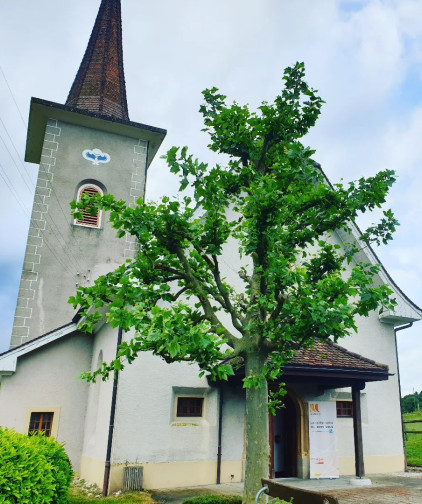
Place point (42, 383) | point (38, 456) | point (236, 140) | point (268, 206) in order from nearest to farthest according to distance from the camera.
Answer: point (38, 456) < point (268, 206) < point (236, 140) < point (42, 383)

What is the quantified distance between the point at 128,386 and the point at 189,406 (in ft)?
5.94

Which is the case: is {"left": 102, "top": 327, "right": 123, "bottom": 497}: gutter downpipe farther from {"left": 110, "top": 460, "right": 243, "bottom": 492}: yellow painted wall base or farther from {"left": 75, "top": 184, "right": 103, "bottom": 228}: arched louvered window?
{"left": 75, "top": 184, "right": 103, "bottom": 228}: arched louvered window

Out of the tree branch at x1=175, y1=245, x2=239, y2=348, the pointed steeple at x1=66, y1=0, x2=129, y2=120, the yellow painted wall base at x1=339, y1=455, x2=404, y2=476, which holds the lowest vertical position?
the yellow painted wall base at x1=339, y1=455, x2=404, y2=476

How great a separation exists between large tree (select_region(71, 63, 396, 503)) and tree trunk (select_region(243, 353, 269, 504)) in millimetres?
15

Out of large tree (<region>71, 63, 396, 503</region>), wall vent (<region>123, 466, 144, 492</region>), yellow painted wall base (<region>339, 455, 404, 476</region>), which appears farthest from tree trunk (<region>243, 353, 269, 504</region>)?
yellow painted wall base (<region>339, 455, 404, 476</region>)

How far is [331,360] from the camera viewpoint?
1197 cm

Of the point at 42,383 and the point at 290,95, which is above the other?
the point at 290,95

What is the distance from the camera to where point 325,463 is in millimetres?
12289

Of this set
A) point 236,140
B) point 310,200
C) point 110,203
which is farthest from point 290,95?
point 110,203

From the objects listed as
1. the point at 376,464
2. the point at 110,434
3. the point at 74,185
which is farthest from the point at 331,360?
the point at 74,185

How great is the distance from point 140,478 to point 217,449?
218cm

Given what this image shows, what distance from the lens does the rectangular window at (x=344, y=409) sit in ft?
45.5

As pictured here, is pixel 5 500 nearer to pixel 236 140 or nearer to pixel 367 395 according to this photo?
pixel 236 140

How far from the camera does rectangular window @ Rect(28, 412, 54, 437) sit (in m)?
13.2
